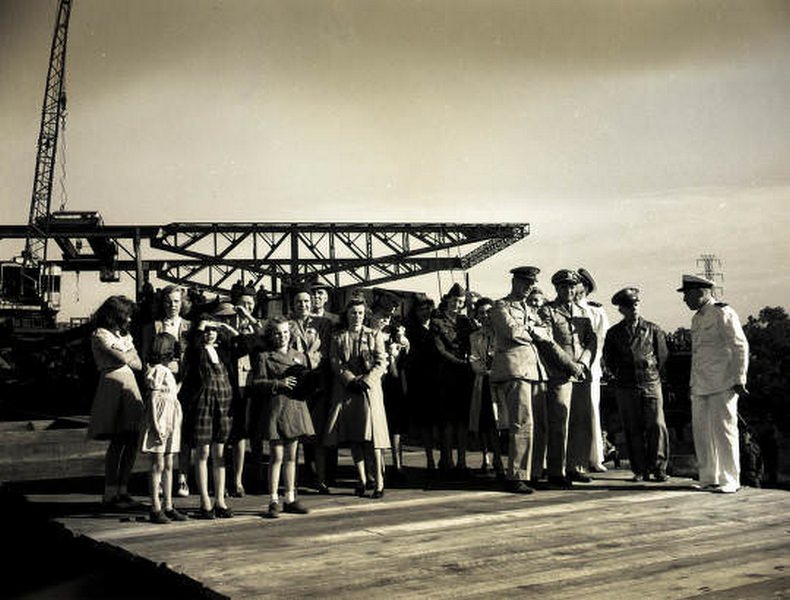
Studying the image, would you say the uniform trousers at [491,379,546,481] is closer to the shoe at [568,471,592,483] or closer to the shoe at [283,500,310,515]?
the shoe at [568,471,592,483]

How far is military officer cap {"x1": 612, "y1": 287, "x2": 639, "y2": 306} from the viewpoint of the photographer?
273 inches

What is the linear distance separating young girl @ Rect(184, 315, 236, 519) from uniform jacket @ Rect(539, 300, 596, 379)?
8.50 feet

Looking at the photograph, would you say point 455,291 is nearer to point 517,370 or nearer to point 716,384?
point 517,370

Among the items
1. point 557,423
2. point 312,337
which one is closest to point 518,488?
point 557,423

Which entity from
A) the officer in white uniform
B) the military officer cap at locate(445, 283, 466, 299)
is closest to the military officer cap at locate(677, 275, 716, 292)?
the officer in white uniform

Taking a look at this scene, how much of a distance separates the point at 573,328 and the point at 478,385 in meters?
0.92

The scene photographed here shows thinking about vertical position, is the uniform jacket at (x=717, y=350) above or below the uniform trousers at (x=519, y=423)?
above

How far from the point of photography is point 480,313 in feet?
24.7

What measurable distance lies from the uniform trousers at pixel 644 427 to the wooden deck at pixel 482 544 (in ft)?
1.96

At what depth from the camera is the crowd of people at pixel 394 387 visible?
17.6 ft

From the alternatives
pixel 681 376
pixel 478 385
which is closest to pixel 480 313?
pixel 478 385

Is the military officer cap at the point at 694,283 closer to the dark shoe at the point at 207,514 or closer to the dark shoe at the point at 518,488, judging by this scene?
the dark shoe at the point at 518,488

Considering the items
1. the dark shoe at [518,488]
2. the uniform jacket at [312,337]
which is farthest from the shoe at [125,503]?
the dark shoe at [518,488]

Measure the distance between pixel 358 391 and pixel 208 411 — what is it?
4.03ft
